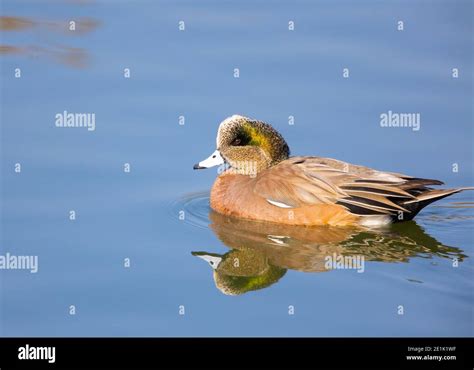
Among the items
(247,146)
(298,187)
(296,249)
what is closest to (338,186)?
(298,187)

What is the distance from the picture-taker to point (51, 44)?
15.5m

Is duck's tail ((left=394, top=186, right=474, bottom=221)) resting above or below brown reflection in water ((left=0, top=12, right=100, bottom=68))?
below

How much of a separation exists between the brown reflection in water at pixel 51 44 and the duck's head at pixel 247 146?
318 cm

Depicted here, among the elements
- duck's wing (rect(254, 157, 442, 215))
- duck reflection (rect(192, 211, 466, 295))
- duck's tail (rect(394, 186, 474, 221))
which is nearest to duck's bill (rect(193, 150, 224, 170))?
duck's wing (rect(254, 157, 442, 215))

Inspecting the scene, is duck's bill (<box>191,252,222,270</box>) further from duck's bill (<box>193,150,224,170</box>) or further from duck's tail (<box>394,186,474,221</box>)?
duck's tail (<box>394,186,474,221</box>)

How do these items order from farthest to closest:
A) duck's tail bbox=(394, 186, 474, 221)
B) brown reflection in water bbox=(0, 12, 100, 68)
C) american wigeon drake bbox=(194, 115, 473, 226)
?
brown reflection in water bbox=(0, 12, 100, 68) → american wigeon drake bbox=(194, 115, 473, 226) → duck's tail bbox=(394, 186, 474, 221)

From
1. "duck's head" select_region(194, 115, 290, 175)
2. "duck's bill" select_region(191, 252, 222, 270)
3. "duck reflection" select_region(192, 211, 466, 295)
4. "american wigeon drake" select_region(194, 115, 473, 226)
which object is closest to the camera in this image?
"duck reflection" select_region(192, 211, 466, 295)

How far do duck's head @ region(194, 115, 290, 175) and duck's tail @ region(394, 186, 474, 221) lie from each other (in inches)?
65.1

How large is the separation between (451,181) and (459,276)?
8.48 feet

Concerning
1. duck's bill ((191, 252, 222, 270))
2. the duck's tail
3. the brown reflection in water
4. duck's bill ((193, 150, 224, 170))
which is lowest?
duck's bill ((191, 252, 222, 270))

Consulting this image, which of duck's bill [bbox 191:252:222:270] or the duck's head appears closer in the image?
duck's bill [bbox 191:252:222:270]

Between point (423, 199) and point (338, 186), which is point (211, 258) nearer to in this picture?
point (338, 186)

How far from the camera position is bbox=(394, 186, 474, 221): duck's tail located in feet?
38.2

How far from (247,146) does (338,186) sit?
1263 millimetres
